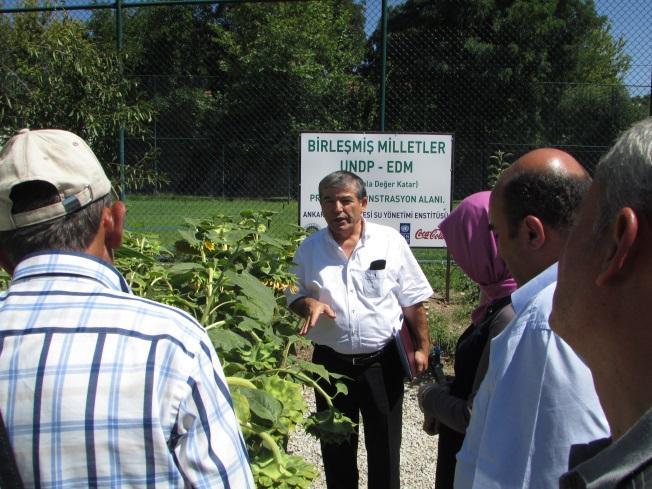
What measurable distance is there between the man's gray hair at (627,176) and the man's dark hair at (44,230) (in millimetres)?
855

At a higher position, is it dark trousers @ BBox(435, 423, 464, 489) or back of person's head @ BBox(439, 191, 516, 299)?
back of person's head @ BBox(439, 191, 516, 299)

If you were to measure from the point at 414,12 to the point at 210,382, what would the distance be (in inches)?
636

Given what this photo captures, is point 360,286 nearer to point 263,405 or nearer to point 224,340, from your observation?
point 224,340

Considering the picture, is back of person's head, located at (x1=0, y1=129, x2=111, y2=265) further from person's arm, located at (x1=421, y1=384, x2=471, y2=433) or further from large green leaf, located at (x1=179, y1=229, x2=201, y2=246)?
person's arm, located at (x1=421, y1=384, x2=471, y2=433)

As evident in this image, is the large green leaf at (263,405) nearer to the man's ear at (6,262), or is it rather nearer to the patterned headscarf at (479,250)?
the man's ear at (6,262)

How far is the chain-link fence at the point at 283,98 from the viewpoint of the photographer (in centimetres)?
684

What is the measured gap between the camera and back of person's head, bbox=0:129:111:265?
3.89 feet

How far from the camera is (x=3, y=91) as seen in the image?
6738 millimetres

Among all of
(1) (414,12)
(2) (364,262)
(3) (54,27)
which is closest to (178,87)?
(1) (414,12)

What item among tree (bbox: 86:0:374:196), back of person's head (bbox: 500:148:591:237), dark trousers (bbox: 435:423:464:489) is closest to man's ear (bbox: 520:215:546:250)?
back of person's head (bbox: 500:148:591:237)

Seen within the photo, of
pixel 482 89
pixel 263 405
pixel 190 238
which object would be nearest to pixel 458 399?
pixel 263 405

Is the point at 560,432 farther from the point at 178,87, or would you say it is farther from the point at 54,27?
the point at 178,87

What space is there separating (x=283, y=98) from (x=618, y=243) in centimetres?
1371

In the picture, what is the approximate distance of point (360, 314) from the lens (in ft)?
11.4
